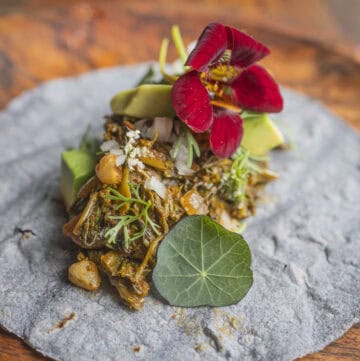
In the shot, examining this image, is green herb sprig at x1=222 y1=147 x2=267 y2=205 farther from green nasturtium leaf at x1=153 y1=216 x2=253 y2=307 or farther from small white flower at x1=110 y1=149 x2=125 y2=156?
small white flower at x1=110 y1=149 x2=125 y2=156

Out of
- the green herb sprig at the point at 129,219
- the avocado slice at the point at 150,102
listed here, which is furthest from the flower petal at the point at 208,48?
the green herb sprig at the point at 129,219

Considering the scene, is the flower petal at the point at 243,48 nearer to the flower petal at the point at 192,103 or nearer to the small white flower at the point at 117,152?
the flower petal at the point at 192,103

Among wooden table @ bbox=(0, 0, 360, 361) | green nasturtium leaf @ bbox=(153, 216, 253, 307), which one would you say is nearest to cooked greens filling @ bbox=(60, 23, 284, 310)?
green nasturtium leaf @ bbox=(153, 216, 253, 307)

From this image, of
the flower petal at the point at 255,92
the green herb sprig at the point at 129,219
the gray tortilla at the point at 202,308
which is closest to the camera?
the gray tortilla at the point at 202,308

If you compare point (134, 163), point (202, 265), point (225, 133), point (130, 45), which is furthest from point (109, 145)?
point (130, 45)

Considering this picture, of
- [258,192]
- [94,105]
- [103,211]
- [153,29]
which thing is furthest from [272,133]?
[153,29]

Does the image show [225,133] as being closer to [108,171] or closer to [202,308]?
[108,171]

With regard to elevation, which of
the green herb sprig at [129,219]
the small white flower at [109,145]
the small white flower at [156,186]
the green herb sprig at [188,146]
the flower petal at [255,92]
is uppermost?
the flower petal at [255,92]

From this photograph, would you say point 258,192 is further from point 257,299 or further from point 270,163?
point 257,299
